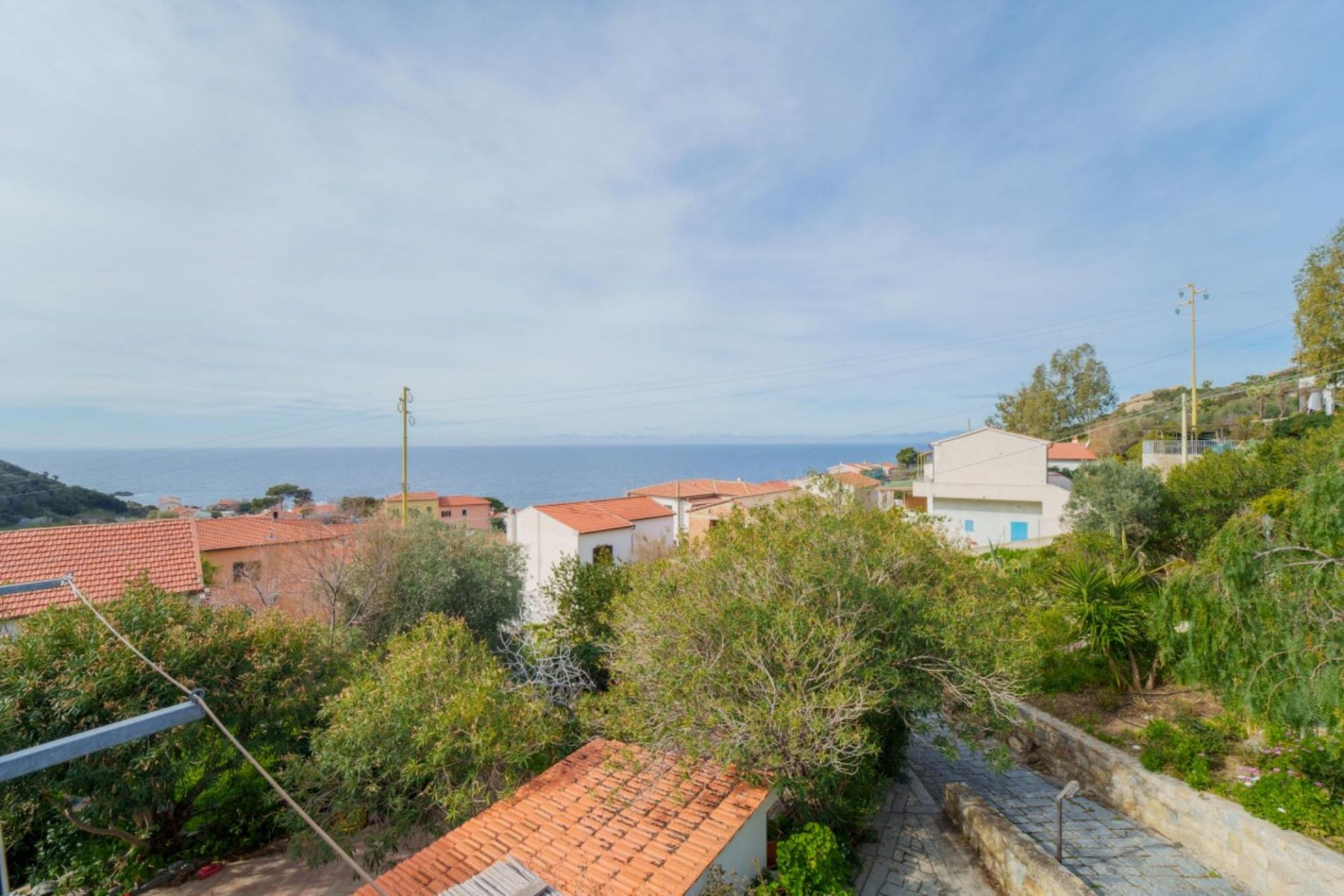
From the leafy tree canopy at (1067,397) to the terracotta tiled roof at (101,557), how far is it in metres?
56.1

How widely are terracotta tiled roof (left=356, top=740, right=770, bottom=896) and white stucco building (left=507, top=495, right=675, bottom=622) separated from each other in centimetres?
1762

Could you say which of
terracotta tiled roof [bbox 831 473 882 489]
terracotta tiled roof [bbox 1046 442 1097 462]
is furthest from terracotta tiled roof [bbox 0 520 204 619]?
terracotta tiled roof [bbox 1046 442 1097 462]

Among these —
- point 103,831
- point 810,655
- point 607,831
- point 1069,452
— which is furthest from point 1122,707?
point 1069,452

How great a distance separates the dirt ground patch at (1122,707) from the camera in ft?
36.2

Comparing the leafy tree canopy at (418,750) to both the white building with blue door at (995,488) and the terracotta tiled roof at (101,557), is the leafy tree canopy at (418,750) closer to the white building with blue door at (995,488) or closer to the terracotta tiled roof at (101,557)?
the terracotta tiled roof at (101,557)

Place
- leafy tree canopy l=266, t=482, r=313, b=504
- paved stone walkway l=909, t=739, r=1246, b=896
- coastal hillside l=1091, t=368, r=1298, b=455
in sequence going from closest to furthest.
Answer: paved stone walkway l=909, t=739, r=1246, b=896
coastal hillside l=1091, t=368, r=1298, b=455
leafy tree canopy l=266, t=482, r=313, b=504

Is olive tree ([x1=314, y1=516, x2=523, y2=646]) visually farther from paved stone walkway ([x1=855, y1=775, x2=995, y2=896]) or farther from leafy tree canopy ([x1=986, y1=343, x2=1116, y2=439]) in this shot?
leafy tree canopy ([x1=986, y1=343, x2=1116, y2=439])

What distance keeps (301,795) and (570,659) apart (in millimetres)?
5208

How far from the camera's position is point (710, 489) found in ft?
168

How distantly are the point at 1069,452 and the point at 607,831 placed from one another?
4860 centimetres

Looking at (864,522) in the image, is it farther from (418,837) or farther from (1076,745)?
(418,837)

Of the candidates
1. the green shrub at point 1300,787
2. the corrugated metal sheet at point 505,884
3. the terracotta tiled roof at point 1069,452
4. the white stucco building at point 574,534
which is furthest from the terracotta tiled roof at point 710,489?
the corrugated metal sheet at point 505,884

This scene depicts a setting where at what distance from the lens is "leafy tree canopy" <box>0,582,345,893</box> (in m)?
8.47

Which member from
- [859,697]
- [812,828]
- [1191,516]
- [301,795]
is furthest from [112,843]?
A: [1191,516]
